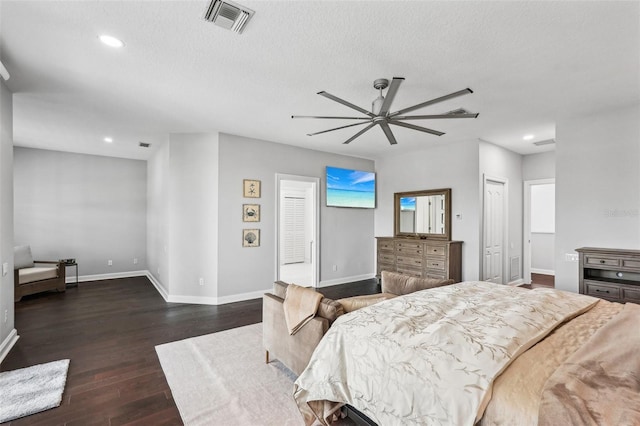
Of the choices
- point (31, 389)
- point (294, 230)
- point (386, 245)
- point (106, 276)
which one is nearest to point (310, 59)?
point (31, 389)

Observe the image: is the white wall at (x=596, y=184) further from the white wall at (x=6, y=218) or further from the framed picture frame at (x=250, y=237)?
the white wall at (x=6, y=218)

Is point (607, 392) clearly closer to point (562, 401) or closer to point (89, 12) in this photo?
point (562, 401)

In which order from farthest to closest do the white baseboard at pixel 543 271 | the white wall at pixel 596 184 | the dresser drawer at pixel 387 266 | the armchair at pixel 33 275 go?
the white baseboard at pixel 543 271 < the dresser drawer at pixel 387 266 < the armchair at pixel 33 275 < the white wall at pixel 596 184

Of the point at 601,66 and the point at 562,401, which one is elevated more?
the point at 601,66

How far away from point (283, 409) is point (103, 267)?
6615 mm

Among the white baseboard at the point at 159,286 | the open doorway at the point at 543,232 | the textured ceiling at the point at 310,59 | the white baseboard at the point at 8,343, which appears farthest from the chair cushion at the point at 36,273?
the open doorway at the point at 543,232

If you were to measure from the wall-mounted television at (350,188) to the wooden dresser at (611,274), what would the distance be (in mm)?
3933

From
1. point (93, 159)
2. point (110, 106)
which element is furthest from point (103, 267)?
point (110, 106)

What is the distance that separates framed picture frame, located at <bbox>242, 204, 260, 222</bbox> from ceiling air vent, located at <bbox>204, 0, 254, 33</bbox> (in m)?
3.34

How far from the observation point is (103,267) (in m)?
6.79

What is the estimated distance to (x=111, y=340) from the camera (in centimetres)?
341

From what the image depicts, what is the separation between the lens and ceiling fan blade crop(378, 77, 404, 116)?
2.23m

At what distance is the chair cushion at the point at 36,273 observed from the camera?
4.88 m

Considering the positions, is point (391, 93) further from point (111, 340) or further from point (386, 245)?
point (386, 245)
